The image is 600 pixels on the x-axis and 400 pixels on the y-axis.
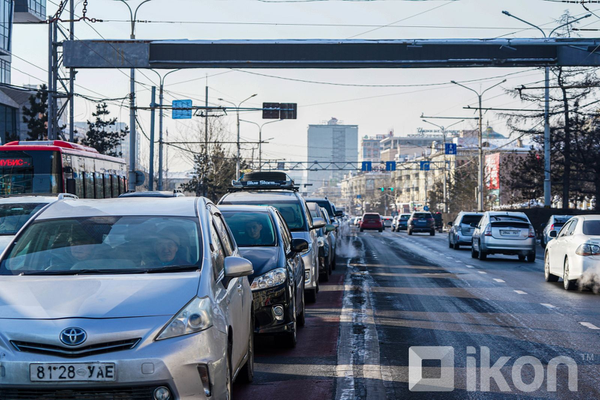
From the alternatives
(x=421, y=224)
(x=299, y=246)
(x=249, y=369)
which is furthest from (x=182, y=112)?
(x=249, y=369)

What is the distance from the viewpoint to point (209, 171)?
6888cm

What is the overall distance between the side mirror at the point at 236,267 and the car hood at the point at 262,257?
2966mm

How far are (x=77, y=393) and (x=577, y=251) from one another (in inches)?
500

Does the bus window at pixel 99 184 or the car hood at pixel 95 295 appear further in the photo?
the bus window at pixel 99 184

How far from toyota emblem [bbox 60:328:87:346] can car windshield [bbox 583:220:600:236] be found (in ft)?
43.0

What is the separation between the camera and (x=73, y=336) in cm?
520

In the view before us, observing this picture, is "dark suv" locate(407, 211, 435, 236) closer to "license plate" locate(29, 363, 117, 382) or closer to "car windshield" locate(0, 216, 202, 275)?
"car windshield" locate(0, 216, 202, 275)

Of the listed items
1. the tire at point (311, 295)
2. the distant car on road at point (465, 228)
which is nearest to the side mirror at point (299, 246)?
the tire at point (311, 295)

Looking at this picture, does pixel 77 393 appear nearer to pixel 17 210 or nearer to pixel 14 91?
pixel 17 210

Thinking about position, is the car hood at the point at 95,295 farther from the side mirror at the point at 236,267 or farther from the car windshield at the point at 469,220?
the car windshield at the point at 469,220

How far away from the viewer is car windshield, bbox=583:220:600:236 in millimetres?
16438

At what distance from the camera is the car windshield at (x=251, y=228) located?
10.7 m

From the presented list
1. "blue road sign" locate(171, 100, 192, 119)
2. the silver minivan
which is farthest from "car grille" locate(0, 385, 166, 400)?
"blue road sign" locate(171, 100, 192, 119)

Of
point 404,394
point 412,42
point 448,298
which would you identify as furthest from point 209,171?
point 404,394
